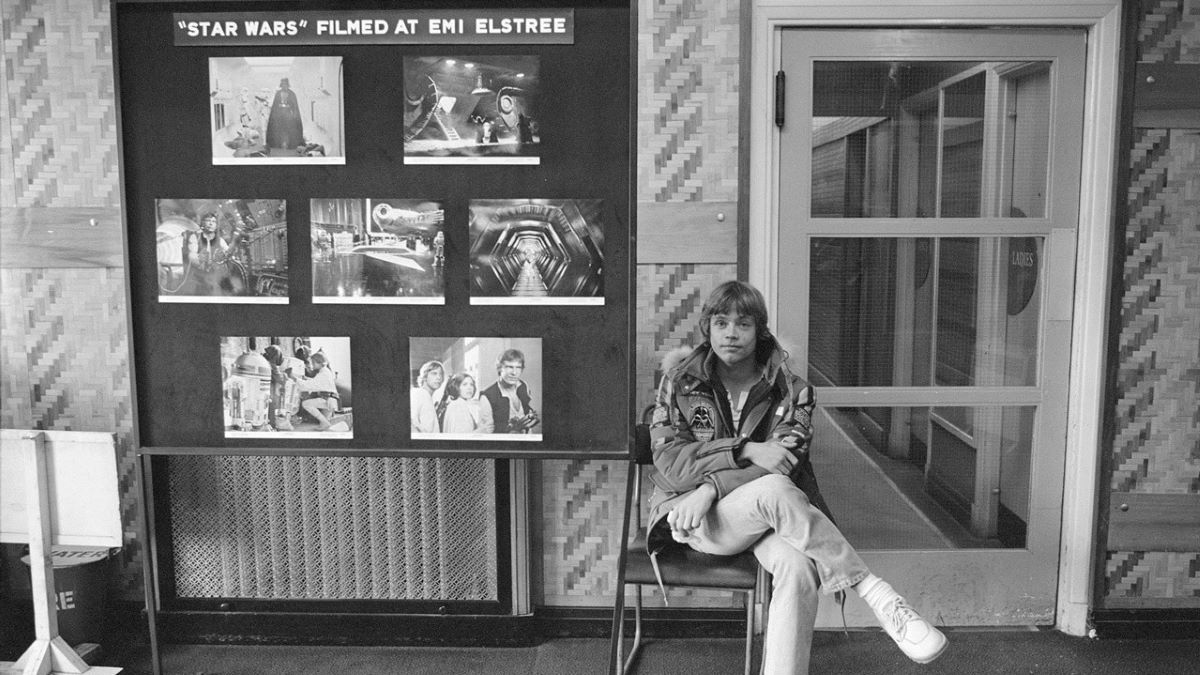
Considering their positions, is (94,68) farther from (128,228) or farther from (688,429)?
(688,429)

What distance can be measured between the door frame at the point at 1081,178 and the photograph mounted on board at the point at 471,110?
96 cm

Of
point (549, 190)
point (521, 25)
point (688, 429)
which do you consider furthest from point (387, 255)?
point (688, 429)

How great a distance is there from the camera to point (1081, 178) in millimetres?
3291

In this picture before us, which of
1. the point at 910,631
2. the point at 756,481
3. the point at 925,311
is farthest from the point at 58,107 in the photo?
the point at 910,631

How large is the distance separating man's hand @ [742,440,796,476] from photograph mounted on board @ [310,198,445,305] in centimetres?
103

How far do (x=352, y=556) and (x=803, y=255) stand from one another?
197 centimetres

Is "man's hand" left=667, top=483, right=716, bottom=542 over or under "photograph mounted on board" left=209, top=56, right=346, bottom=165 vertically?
under

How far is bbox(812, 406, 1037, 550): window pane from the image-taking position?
11.3 feet

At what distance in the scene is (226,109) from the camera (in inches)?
106

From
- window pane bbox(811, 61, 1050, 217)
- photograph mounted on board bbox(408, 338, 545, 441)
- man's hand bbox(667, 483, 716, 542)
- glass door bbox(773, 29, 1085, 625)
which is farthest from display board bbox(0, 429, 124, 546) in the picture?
window pane bbox(811, 61, 1050, 217)

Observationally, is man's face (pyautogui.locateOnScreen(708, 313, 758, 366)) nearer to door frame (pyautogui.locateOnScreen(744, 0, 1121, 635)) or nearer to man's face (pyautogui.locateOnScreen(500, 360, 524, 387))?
door frame (pyautogui.locateOnScreen(744, 0, 1121, 635))

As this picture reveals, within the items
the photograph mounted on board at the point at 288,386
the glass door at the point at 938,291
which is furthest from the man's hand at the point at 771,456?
the photograph mounted on board at the point at 288,386

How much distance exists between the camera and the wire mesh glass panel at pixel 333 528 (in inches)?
132

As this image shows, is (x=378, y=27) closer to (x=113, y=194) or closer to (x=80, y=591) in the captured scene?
(x=113, y=194)
